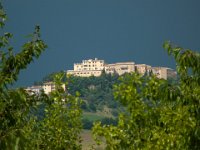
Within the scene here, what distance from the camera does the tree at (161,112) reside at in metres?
9.64

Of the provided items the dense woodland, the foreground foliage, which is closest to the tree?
the dense woodland

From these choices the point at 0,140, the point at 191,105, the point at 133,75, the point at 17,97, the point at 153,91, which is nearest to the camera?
the point at 0,140

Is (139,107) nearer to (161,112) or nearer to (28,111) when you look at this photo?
(161,112)

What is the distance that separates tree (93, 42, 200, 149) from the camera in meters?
9.64

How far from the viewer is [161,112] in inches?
492

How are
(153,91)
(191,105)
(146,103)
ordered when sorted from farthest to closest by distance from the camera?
(146,103) < (153,91) < (191,105)

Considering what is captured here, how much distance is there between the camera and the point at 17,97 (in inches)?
293

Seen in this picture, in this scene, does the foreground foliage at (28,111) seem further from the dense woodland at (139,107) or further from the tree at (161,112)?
the tree at (161,112)

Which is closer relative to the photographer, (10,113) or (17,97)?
(17,97)

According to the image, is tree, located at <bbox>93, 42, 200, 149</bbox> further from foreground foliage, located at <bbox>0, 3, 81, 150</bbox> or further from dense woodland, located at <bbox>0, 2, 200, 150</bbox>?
foreground foliage, located at <bbox>0, 3, 81, 150</bbox>

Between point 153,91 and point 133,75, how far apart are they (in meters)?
2.39

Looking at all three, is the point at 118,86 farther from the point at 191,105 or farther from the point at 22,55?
the point at 191,105

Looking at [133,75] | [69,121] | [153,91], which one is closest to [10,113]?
[153,91]

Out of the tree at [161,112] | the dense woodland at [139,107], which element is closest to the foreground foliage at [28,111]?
the dense woodland at [139,107]
